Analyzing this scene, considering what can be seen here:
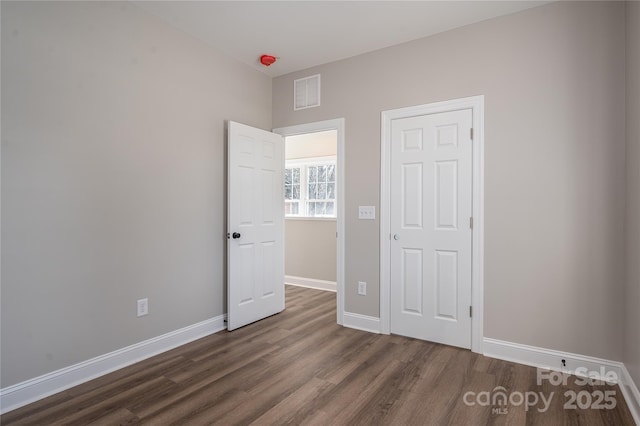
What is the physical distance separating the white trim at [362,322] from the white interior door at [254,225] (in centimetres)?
87

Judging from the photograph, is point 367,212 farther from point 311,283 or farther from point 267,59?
point 311,283

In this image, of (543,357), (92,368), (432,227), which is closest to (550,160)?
(432,227)

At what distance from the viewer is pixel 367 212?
11.0 feet

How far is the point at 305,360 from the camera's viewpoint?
2.67 metres

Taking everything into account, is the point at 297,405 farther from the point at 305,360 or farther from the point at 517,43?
the point at 517,43

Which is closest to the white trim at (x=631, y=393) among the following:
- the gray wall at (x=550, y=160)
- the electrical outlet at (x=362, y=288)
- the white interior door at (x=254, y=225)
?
the gray wall at (x=550, y=160)

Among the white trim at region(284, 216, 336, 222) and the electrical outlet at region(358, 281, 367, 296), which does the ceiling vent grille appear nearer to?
Result: the white trim at region(284, 216, 336, 222)

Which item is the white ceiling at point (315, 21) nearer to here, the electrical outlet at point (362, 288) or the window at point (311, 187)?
the window at point (311, 187)

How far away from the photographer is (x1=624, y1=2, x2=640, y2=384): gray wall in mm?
1999

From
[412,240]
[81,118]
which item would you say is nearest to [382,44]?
[412,240]

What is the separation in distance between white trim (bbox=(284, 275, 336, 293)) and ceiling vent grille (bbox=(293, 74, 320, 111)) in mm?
2568

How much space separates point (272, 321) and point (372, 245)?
1350 mm

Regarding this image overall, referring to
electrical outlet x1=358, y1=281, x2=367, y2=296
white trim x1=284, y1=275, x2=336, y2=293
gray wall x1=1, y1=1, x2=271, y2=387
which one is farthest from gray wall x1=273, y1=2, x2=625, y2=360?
white trim x1=284, y1=275, x2=336, y2=293

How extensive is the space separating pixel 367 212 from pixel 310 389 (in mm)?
1709
